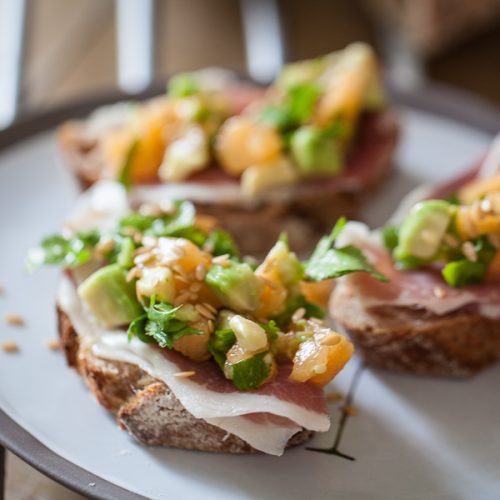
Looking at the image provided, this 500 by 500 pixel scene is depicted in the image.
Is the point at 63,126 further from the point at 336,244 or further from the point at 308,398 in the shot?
the point at 308,398

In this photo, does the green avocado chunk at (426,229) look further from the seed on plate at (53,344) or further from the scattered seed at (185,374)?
the seed on plate at (53,344)

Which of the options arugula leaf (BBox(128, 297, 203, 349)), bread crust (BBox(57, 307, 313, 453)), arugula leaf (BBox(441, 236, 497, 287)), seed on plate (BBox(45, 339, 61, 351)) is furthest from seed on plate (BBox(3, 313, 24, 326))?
arugula leaf (BBox(441, 236, 497, 287))

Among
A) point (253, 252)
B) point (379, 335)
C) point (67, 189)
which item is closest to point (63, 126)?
point (67, 189)

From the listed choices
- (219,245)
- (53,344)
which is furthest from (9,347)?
(219,245)

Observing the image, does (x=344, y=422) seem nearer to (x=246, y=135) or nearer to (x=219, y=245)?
(x=219, y=245)

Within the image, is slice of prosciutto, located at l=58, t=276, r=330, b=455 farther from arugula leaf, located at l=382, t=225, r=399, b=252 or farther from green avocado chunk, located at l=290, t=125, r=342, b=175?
green avocado chunk, located at l=290, t=125, r=342, b=175


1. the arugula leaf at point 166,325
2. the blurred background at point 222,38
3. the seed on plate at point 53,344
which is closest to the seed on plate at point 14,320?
the seed on plate at point 53,344
